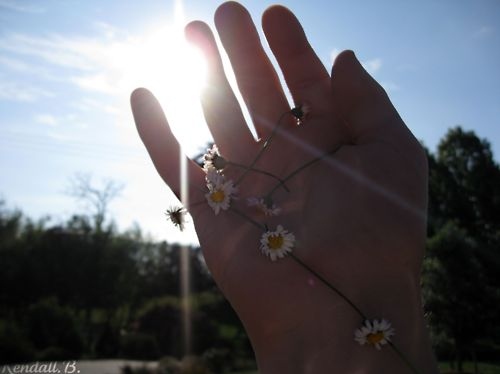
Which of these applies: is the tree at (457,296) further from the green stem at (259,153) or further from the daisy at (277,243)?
the daisy at (277,243)

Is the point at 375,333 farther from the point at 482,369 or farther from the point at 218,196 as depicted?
the point at 482,369

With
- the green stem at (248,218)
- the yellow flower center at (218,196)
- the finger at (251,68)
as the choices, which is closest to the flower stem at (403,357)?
the green stem at (248,218)

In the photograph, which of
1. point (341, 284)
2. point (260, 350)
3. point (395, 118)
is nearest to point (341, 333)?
point (341, 284)

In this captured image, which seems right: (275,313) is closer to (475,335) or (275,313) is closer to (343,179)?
(343,179)

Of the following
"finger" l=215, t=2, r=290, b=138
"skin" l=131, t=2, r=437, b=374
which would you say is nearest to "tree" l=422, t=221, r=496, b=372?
"finger" l=215, t=2, r=290, b=138

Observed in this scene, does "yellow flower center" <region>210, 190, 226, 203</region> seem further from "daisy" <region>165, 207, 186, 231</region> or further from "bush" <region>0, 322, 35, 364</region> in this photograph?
"bush" <region>0, 322, 35, 364</region>

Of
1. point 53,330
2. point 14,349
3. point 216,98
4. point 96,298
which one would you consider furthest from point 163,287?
point 216,98
